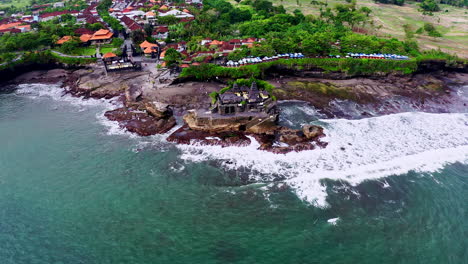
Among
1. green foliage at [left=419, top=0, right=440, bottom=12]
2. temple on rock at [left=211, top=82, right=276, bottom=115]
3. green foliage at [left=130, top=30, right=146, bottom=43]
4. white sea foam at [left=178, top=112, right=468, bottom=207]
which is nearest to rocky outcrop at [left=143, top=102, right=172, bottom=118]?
temple on rock at [left=211, top=82, right=276, bottom=115]

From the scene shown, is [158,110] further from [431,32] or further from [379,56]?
[431,32]

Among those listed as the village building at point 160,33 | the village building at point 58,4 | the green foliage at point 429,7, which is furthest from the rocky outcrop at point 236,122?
the green foliage at point 429,7

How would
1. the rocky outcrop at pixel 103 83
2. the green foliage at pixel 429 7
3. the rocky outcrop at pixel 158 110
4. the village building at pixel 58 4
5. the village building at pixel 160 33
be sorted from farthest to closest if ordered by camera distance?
the village building at pixel 58 4
the green foliage at pixel 429 7
the village building at pixel 160 33
the rocky outcrop at pixel 103 83
the rocky outcrop at pixel 158 110

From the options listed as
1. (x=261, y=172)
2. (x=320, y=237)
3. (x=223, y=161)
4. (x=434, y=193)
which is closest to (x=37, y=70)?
(x=223, y=161)

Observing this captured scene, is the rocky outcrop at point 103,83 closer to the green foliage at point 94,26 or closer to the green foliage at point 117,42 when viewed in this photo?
the green foliage at point 117,42

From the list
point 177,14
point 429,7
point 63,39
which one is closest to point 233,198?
point 63,39

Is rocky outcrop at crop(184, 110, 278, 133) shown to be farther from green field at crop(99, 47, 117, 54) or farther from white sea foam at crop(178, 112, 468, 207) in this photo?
green field at crop(99, 47, 117, 54)
